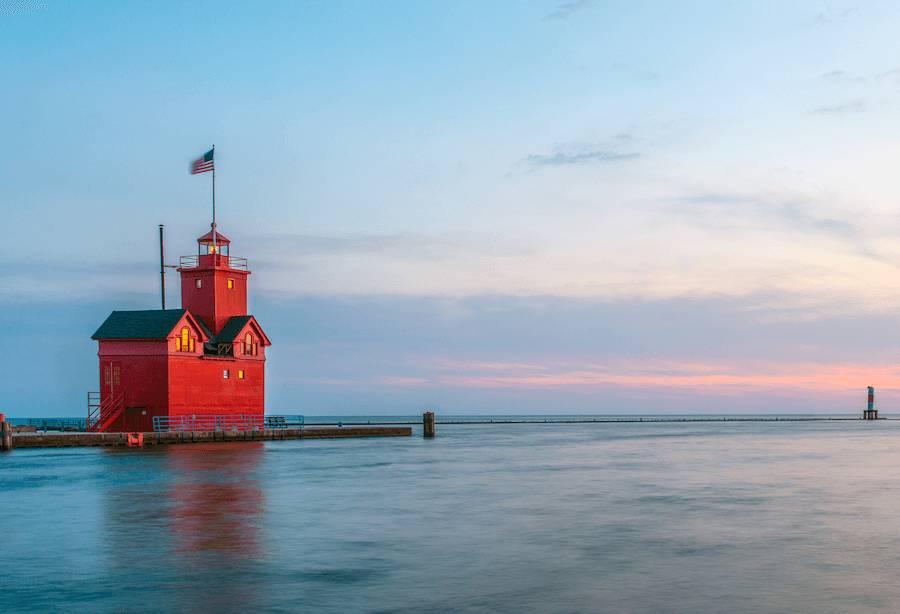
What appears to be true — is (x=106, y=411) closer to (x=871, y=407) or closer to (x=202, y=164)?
(x=202, y=164)

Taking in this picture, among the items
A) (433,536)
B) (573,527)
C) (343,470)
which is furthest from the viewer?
(343,470)

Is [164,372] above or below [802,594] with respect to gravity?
above

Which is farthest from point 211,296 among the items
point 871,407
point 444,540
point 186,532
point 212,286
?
point 871,407

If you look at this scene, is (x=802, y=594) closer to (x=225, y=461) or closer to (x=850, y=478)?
(x=850, y=478)

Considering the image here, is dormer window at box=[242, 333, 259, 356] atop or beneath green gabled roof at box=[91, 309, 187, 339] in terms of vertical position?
beneath

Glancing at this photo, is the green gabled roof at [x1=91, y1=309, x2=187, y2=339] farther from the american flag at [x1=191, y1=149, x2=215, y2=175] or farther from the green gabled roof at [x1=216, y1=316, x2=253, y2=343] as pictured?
the american flag at [x1=191, y1=149, x2=215, y2=175]

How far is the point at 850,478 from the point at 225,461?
2803 centimetres

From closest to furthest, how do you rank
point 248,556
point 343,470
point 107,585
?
point 107,585 → point 248,556 → point 343,470

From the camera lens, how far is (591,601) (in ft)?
42.2

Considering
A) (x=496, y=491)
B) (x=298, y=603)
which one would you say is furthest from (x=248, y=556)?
(x=496, y=491)

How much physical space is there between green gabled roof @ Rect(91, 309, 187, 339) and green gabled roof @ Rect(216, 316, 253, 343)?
3644 mm

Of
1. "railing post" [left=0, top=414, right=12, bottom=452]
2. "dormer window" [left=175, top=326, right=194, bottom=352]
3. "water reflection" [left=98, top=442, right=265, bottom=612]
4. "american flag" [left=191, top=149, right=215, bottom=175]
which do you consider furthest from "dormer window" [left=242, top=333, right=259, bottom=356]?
"water reflection" [left=98, top=442, right=265, bottom=612]

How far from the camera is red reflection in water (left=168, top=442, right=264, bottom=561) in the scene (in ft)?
56.2

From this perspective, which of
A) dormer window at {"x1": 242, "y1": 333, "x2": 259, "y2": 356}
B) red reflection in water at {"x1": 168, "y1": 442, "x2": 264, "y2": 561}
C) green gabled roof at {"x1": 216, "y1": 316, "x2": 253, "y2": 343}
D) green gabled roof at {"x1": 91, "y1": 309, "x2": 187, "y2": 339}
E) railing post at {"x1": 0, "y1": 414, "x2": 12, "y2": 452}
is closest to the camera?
red reflection in water at {"x1": 168, "y1": 442, "x2": 264, "y2": 561}
